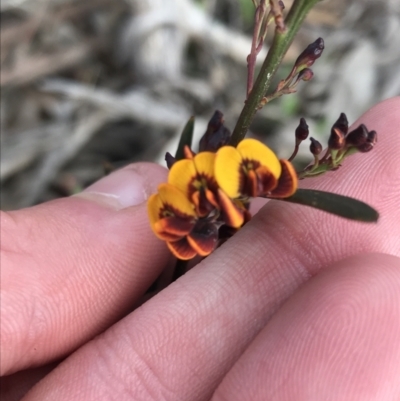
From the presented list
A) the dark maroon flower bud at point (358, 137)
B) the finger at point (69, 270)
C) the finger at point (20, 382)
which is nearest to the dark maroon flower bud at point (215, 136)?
the dark maroon flower bud at point (358, 137)

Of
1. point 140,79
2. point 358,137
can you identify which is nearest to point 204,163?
point 358,137

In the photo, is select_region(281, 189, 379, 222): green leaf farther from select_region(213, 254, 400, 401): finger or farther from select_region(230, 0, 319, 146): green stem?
select_region(213, 254, 400, 401): finger

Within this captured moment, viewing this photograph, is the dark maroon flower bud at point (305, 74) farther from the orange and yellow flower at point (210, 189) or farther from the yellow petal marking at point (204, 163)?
the yellow petal marking at point (204, 163)

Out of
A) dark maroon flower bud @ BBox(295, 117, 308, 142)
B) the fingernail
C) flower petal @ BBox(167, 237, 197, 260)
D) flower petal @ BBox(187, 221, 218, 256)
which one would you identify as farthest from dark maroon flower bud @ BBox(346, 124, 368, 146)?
the fingernail

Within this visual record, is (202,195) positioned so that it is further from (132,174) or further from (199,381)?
(132,174)

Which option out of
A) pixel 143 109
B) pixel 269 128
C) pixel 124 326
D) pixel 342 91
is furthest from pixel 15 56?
pixel 124 326

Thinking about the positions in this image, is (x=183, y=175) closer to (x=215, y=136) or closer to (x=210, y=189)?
(x=210, y=189)
